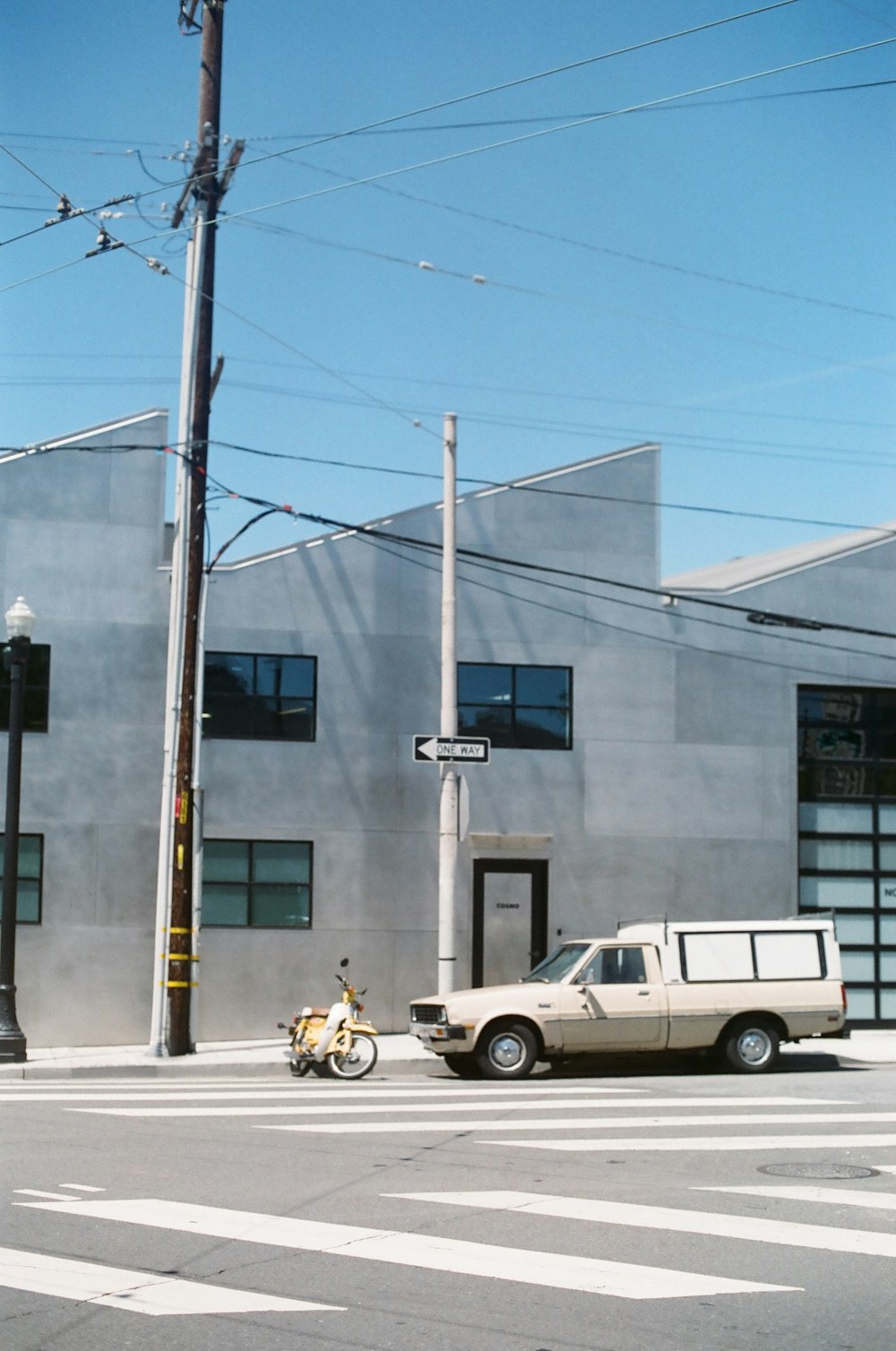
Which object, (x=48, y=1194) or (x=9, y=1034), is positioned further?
(x=9, y=1034)

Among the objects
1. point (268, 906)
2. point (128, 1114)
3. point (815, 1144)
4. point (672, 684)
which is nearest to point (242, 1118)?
point (128, 1114)

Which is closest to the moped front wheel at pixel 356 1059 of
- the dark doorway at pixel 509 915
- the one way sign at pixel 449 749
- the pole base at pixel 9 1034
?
the one way sign at pixel 449 749

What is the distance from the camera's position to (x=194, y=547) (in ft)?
68.9

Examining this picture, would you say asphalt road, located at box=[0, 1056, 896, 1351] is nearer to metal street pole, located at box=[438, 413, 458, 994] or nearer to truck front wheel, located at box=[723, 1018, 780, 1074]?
truck front wheel, located at box=[723, 1018, 780, 1074]

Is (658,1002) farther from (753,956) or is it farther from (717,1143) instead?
(717,1143)

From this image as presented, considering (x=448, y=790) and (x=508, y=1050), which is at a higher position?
(x=448, y=790)

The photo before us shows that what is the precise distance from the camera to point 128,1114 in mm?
14086

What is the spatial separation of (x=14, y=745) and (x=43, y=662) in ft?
10.4

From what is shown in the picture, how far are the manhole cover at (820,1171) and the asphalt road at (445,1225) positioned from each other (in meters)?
0.04

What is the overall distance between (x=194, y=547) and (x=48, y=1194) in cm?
1233

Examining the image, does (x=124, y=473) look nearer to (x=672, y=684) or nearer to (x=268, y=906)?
(x=268, y=906)

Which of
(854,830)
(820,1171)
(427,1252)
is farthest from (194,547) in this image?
(427,1252)

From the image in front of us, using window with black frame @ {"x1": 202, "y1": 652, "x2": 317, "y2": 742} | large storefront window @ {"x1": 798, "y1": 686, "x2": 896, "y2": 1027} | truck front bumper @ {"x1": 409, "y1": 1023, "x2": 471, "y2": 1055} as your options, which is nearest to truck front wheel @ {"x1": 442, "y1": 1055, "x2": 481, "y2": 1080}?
truck front bumper @ {"x1": 409, "y1": 1023, "x2": 471, "y2": 1055}

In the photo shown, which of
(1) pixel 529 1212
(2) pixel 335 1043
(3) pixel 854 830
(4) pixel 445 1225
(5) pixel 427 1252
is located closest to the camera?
(5) pixel 427 1252
